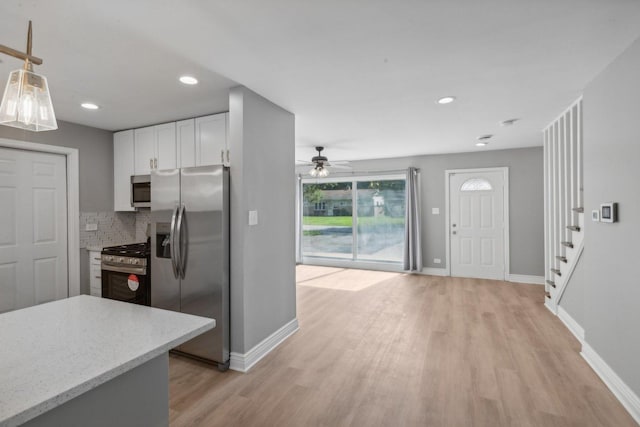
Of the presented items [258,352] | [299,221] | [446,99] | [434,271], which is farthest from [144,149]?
[434,271]

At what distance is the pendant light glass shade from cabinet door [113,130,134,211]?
2.93 meters

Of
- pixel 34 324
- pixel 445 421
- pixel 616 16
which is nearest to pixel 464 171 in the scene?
pixel 616 16

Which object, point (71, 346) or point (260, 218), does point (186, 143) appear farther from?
point (71, 346)

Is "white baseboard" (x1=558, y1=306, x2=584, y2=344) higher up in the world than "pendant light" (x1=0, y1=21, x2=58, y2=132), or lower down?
lower down

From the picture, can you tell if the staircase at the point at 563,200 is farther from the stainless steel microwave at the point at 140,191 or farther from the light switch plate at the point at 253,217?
the stainless steel microwave at the point at 140,191

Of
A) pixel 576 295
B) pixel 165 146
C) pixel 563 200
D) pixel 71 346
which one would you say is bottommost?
pixel 576 295

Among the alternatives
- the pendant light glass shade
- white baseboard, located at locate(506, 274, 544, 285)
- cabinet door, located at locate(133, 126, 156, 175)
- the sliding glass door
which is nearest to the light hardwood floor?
white baseboard, located at locate(506, 274, 544, 285)

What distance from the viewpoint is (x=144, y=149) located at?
3.81m

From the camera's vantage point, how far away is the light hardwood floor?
2.05 metres

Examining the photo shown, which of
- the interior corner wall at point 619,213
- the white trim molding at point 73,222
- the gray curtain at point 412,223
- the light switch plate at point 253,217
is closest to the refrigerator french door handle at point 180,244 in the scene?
the light switch plate at point 253,217

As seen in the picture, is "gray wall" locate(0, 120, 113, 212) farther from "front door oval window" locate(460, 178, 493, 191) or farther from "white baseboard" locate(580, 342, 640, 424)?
"front door oval window" locate(460, 178, 493, 191)

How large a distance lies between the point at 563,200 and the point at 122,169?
5504 millimetres

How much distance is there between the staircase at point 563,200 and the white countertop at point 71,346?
3.83 meters

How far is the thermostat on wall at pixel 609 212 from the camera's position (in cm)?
223
